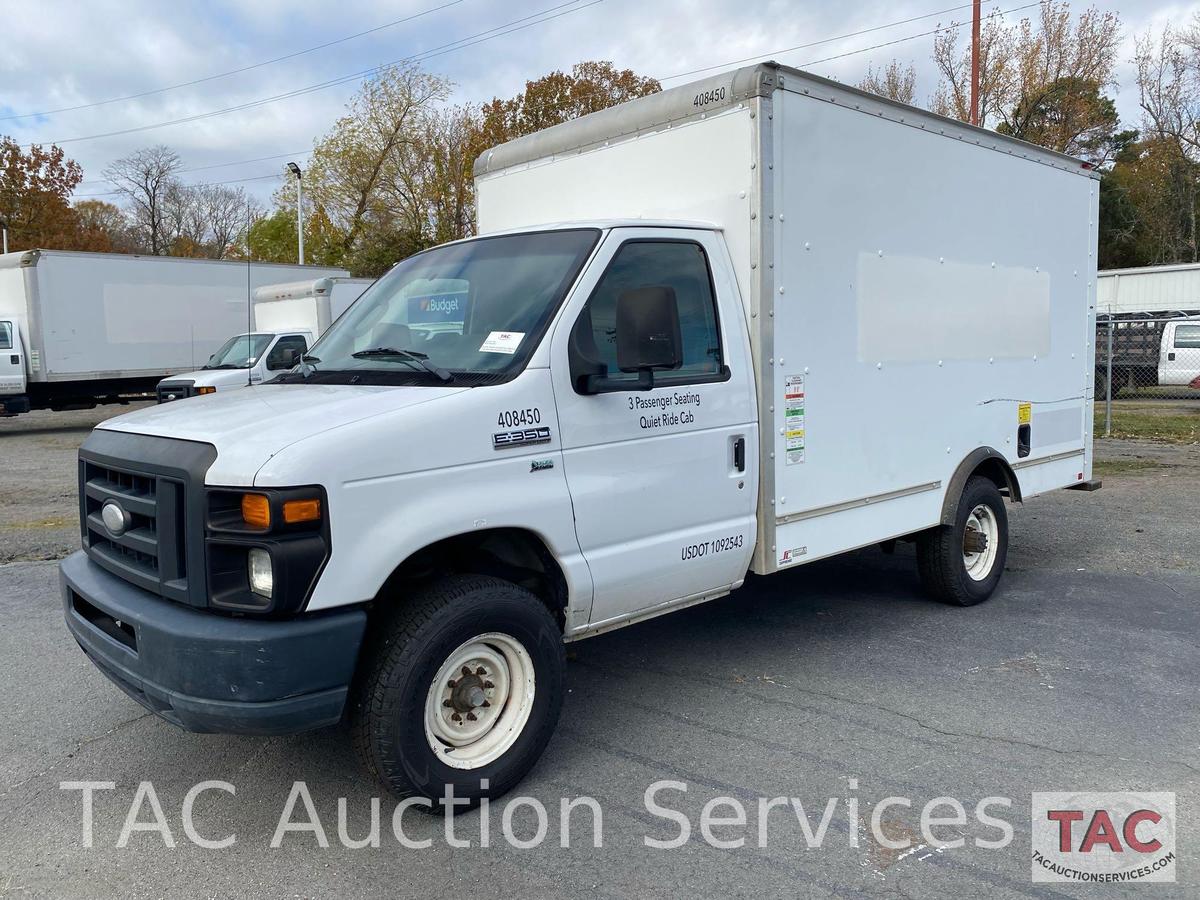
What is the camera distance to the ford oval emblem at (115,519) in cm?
362

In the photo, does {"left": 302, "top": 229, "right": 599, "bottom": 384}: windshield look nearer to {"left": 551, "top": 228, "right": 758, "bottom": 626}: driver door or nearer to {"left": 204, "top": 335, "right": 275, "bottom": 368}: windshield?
{"left": 551, "top": 228, "right": 758, "bottom": 626}: driver door

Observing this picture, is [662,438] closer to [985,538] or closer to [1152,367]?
[985,538]

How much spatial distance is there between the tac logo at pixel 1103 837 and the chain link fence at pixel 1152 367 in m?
16.8

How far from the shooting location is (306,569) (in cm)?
315

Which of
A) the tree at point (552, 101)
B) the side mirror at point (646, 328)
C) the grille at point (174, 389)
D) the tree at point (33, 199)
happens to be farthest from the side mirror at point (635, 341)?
the tree at point (33, 199)

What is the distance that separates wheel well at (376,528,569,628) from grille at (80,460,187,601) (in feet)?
2.39

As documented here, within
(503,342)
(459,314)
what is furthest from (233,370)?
(503,342)

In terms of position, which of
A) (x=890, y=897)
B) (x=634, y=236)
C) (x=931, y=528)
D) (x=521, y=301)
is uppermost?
(x=634, y=236)

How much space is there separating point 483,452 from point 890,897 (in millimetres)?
2055

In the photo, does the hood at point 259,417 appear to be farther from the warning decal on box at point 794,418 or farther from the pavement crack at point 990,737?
the pavement crack at point 990,737

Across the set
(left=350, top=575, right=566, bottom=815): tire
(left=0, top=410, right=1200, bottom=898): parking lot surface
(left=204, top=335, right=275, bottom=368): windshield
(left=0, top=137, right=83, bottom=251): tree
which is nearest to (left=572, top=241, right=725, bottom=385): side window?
(left=350, top=575, right=566, bottom=815): tire

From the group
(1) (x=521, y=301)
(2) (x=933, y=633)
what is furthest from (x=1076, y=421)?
(1) (x=521, y=301)

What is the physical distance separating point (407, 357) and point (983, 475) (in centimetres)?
415

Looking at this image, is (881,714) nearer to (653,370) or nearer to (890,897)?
(890,897)
